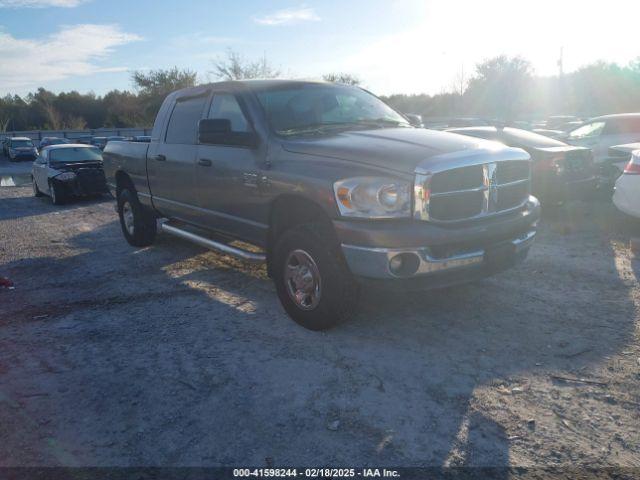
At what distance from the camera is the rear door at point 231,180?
4773mm

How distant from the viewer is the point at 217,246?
17.7 ft

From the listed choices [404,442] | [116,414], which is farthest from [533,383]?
[116,414]

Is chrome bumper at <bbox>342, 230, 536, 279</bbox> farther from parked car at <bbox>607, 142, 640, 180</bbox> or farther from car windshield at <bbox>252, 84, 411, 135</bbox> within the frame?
parked car at <bbox>607, 142, 640, 180</bbox>

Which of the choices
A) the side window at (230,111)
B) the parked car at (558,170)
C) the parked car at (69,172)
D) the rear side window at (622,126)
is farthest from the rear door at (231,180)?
the rear side window at (622,126)

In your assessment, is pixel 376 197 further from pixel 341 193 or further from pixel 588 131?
pixel 588 131

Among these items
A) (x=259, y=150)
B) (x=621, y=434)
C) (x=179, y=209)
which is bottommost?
(x=621, y=434)

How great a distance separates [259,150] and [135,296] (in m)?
2.09

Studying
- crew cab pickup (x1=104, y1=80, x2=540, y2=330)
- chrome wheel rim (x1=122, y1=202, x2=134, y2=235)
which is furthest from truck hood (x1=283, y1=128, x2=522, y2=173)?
chrome wheel rim (x1=122, y1=202, x2=134, y2=235)

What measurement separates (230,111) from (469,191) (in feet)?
8.32

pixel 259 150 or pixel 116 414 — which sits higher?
pixel 259 150

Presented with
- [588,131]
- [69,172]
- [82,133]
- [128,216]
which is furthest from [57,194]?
[82,133]

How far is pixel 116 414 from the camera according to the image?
3.22 m

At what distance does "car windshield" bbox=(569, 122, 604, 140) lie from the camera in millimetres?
11273

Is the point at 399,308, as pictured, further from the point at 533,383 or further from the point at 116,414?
the point at 116,414
